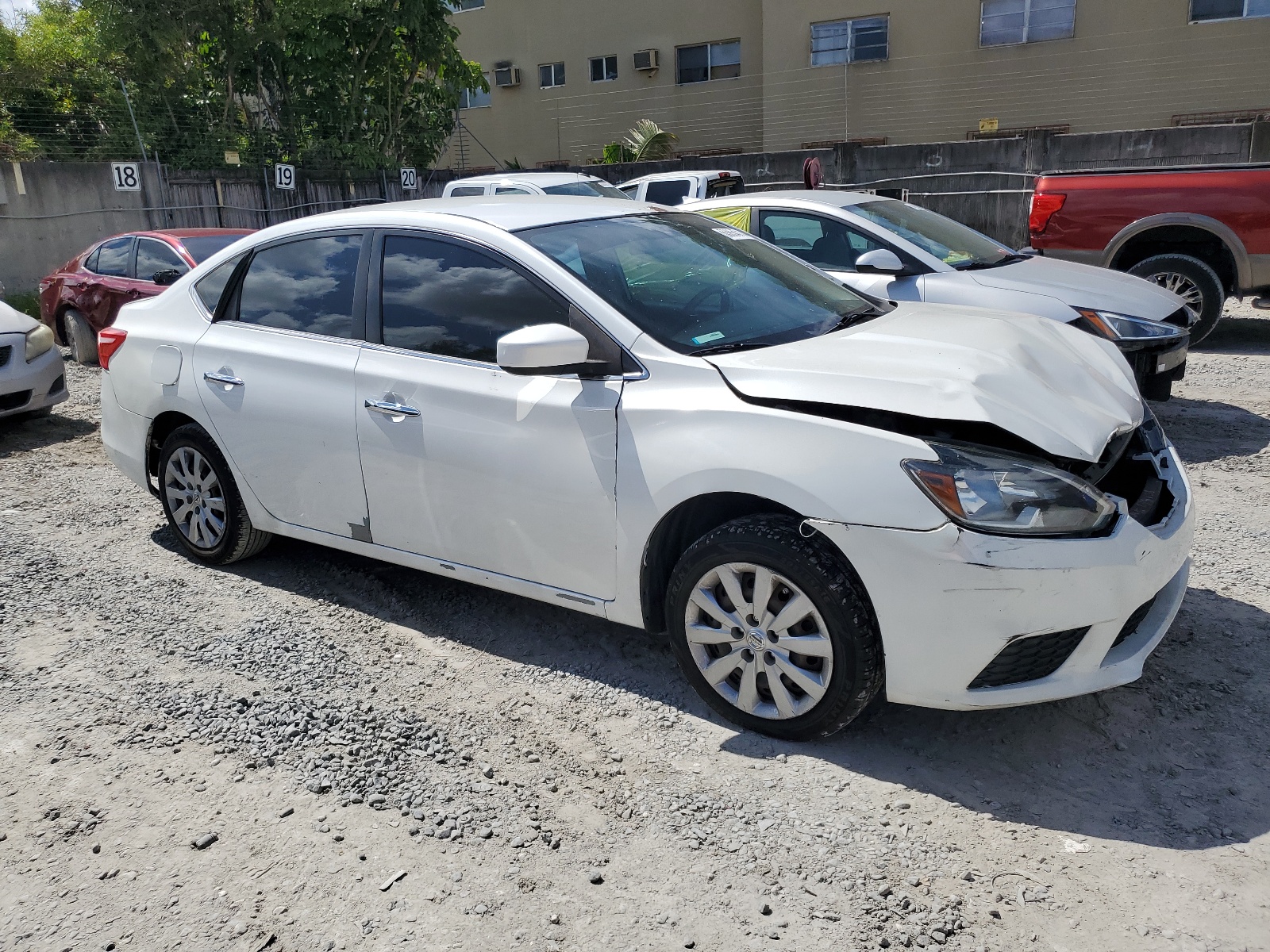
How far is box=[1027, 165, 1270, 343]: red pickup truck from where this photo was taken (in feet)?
30.3

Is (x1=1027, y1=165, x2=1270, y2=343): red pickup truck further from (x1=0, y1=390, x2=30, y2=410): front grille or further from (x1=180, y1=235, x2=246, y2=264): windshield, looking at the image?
(x1=0, y1=390, x2=30, y2=410): front grille

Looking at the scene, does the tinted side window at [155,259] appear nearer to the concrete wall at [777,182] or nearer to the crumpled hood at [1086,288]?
the concrete wall at [777,182]

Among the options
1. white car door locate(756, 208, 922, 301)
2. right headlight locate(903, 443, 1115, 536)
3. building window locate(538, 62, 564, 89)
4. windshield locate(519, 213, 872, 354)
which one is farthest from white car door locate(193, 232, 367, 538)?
building window locate(538, 62, 564, 89)

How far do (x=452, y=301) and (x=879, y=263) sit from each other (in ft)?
11.2

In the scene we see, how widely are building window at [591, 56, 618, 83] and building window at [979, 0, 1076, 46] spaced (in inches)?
354

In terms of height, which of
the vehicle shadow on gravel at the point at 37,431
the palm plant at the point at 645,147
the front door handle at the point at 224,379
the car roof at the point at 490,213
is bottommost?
the vehicle shadow on gravel at the point at 37,431

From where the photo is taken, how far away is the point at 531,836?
3043mm

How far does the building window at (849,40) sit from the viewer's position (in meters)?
21.1

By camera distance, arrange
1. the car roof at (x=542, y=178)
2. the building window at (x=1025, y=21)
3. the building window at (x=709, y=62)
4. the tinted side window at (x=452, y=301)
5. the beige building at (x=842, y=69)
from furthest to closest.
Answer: the building window at (x=709, y=62) → the building window at (x=1025, y=21) → the beige building at (x=842, y=69) → the car roof at (x=542, y=178) → the tinted side window at (x=452, y=301)

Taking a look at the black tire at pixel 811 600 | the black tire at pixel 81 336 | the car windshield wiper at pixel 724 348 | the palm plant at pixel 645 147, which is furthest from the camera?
the palm plant at pixel 645 147

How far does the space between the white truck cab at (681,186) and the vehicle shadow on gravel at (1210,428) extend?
294 inches

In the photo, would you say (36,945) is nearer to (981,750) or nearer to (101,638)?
(101,638)

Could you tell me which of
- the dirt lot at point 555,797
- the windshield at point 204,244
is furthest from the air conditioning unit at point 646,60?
the dirt lot at point 555,797

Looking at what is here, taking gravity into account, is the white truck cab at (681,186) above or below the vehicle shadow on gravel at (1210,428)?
above
